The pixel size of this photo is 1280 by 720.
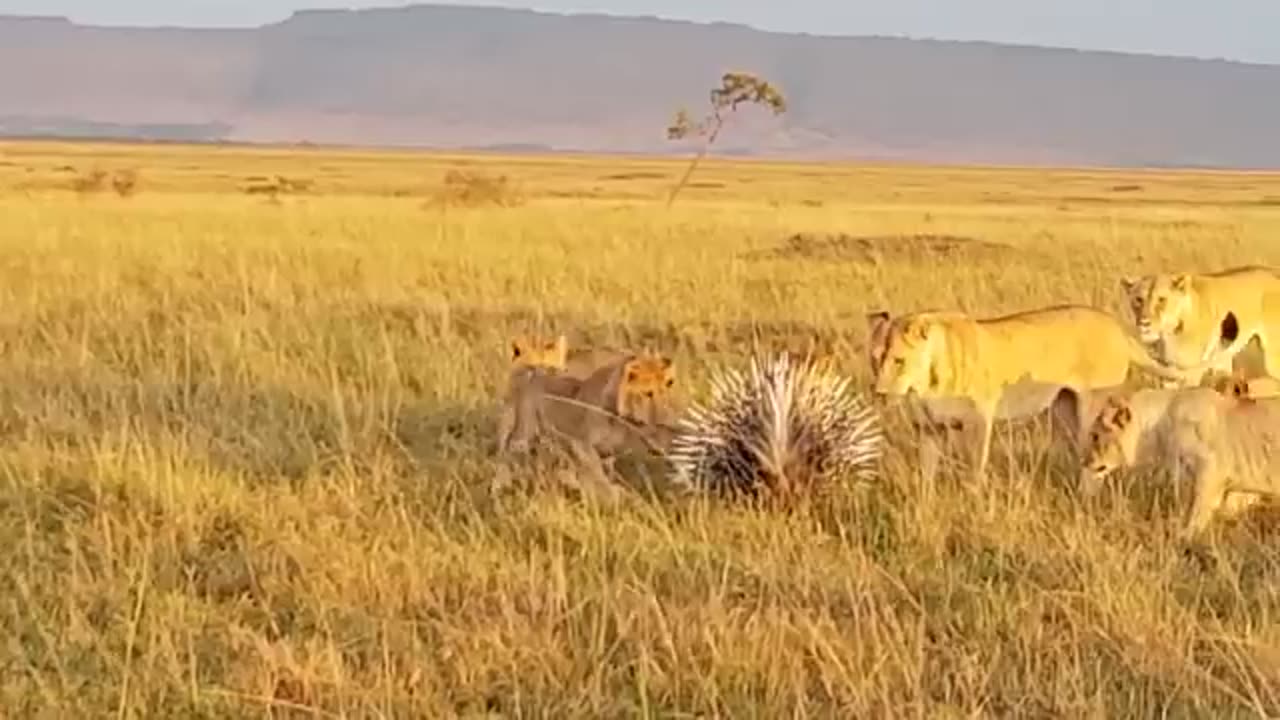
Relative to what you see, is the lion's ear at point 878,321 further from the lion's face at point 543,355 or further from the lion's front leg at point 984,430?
the lion's face at point 543,355

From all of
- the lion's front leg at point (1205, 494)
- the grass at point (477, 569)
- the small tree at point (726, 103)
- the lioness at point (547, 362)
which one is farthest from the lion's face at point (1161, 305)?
the small tree at point (726, 103)

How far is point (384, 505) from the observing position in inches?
284

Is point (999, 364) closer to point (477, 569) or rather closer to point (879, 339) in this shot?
point (879, 339)

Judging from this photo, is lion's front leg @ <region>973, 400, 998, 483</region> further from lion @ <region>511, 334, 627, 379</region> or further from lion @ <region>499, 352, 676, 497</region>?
lion @ <region>511, 334, 627, 379</region>

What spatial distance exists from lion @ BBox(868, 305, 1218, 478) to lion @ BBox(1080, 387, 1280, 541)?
0.54 m

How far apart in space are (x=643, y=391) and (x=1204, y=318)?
128 inches

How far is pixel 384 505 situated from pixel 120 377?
3.78m

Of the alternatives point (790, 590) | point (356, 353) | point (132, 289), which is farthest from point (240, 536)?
point (132, 289)

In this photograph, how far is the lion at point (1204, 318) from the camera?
960 centimetres

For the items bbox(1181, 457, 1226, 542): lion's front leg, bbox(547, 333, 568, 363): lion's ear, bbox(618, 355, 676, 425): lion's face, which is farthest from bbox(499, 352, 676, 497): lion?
bbox(1181, 457, 1226, 542): lion's front leg

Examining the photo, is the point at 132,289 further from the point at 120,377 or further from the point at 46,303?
the point at 120,377

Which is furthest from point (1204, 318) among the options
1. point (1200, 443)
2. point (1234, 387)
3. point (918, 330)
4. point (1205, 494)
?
point (1205, 494)

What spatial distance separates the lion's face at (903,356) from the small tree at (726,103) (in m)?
33.3

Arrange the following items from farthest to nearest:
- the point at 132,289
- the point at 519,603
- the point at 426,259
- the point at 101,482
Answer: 1. the point at 426,259
2. the point at 132,289
3. the point at 101,482
4. the point at 519,603
